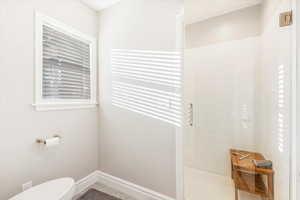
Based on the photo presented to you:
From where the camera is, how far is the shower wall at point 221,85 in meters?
1.98

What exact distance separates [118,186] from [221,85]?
204 cm

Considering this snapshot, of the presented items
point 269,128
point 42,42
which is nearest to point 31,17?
point 42,42

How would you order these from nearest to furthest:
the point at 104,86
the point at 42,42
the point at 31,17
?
the point at 31,17 → the point at 42,42 → the point at 104,86

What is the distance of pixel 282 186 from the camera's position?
122 centimetres

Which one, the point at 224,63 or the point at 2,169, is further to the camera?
the point at 224,63

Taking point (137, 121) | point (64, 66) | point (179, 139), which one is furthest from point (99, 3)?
point (179, 139)

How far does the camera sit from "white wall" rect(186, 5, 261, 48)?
6.39 feet

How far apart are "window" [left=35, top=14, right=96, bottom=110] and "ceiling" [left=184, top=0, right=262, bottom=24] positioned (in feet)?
4.69

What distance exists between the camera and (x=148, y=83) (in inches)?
67.4

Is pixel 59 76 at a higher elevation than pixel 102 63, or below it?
below

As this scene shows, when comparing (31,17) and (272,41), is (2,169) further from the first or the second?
(272,41)

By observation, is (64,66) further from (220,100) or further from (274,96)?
(274,96)

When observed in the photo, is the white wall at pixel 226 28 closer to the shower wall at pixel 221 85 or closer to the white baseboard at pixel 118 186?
the shower wall at pixel 221 85

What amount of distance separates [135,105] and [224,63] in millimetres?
1451
